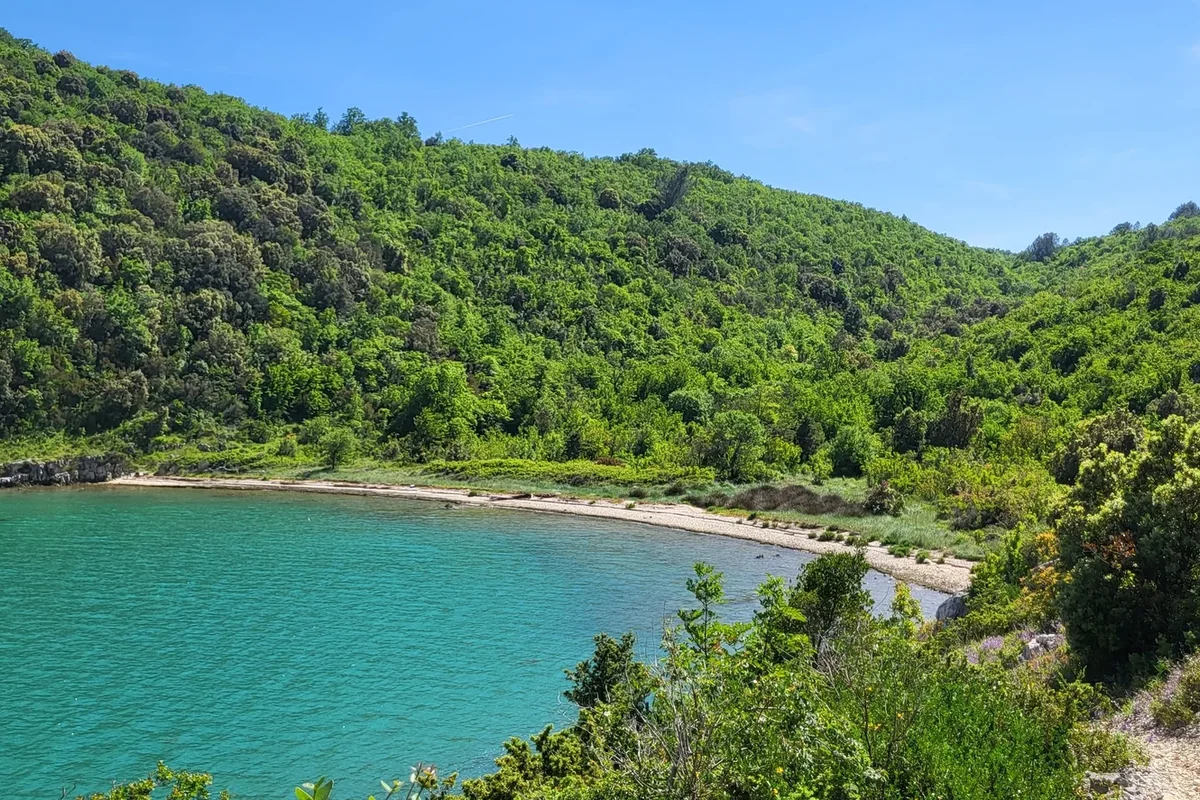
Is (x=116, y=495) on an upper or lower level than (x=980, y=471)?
lower

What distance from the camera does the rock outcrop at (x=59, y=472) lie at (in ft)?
238

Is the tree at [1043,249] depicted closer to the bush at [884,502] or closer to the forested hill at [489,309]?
the forested hill at [489,309]

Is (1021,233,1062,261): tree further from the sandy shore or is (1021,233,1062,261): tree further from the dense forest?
the sandy shore

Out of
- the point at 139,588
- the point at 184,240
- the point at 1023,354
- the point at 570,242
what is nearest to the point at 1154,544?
the point at 139,588

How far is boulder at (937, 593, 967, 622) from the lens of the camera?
79.2 ft

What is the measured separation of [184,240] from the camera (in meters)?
106

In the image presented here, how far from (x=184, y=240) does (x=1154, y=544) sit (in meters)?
116

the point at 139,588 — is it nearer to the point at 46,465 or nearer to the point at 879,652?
the point at 879,652

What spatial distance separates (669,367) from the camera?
9869cm

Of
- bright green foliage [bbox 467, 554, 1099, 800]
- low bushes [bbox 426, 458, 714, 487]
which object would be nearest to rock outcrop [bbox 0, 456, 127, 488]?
low bushes [bbox 426, 458, 714, 487]

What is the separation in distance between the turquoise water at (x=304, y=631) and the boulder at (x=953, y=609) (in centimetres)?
733

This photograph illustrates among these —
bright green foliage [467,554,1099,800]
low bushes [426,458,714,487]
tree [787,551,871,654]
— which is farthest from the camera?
low bushes [426,458,714,487]

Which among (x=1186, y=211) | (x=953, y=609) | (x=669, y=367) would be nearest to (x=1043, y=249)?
(x=1186, y=211)

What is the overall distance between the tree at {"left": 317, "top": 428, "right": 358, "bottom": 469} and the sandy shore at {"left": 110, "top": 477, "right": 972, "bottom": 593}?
5.17 m
